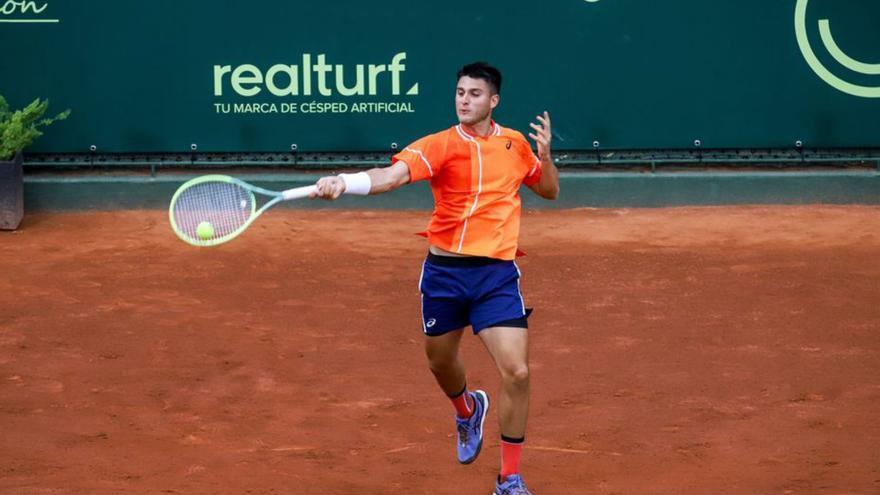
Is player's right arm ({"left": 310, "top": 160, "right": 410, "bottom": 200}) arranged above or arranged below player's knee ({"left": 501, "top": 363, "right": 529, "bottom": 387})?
above

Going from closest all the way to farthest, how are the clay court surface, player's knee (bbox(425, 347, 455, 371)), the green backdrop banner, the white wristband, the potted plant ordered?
1. the white wristband
2. player's knee (bbox(425, 347, 455, 371))
3. the clay court surface
4. the potted plant
5. the green backdrop banner

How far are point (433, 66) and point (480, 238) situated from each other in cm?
745

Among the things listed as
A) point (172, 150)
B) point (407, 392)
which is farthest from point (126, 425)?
point (172, 150)

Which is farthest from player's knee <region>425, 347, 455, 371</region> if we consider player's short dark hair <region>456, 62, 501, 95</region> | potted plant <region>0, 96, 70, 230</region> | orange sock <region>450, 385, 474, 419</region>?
potted plant <region>0, 96, 70, 230</region>

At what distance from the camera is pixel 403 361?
8445mm

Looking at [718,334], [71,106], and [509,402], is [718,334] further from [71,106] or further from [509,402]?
[71,106]

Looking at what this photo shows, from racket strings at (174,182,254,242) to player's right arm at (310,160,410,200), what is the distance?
57 centimetres

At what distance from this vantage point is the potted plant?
12273 mm

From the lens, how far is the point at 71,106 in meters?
13.5

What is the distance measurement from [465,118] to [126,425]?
2492 millimetres

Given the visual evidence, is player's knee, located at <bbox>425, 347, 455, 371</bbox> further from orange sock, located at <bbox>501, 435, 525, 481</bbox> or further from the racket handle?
the racket handle

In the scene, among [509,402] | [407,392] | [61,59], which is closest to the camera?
[509,402]

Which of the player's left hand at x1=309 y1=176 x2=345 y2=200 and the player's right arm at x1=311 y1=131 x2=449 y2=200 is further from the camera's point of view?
the player's right arm at x1=311 y1=131 x2=449 y2=200

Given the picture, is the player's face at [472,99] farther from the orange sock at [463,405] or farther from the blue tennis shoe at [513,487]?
the blue tennis shoe at [513,487]
